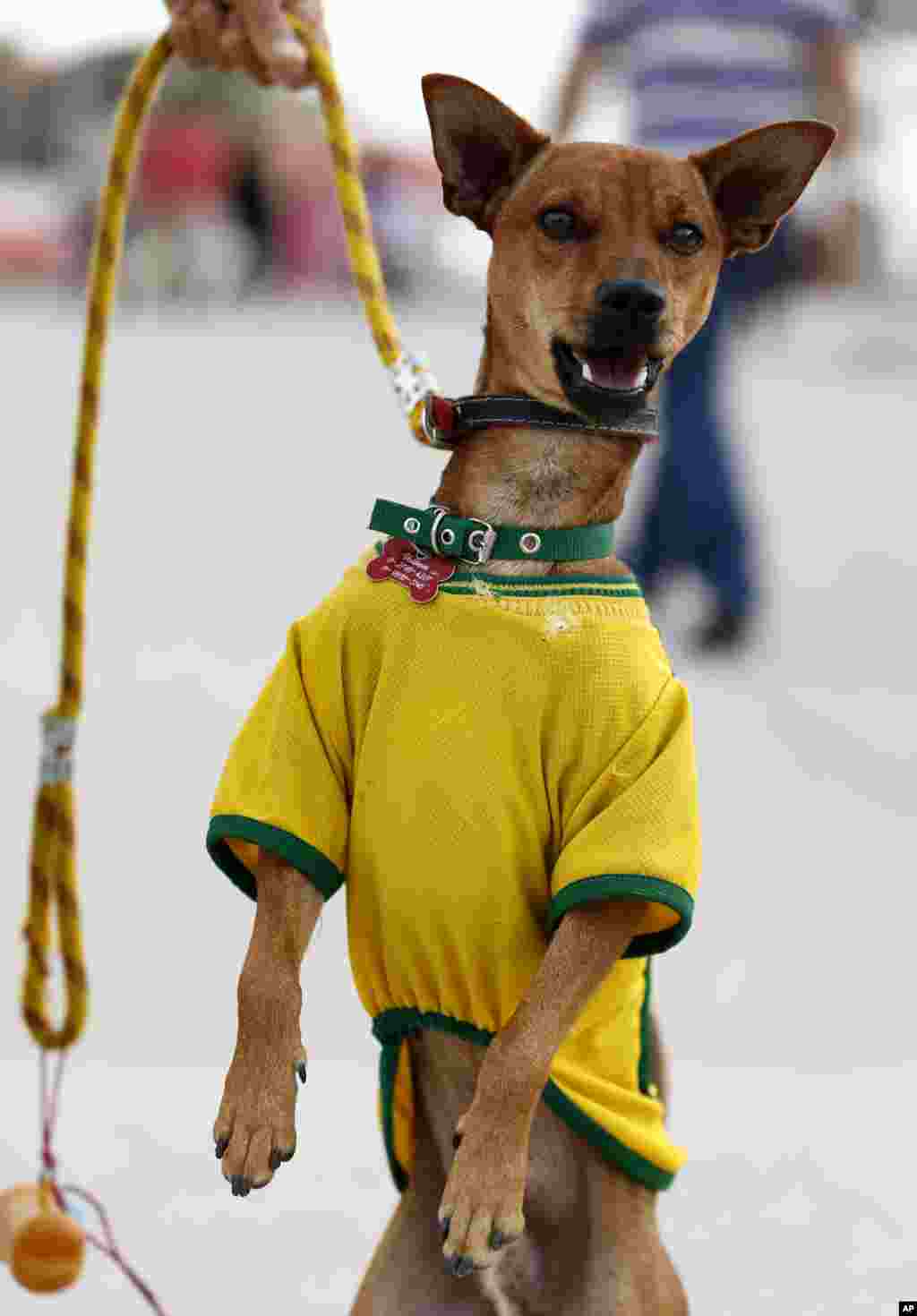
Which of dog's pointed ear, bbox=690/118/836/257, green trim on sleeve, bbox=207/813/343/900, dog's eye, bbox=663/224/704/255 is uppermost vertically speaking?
dog's pointed ear, bbox=690/118/836/257

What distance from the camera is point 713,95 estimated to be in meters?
4.53

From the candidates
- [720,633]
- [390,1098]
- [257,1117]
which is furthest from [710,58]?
[257,1117]

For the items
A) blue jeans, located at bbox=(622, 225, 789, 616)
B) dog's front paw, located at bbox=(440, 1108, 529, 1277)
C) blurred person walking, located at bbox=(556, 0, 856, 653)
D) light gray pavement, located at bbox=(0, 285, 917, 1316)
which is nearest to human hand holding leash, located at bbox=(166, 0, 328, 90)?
dog's front paw, located at bbox=(440, 1108, 529, 1277)

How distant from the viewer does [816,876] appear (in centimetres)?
380

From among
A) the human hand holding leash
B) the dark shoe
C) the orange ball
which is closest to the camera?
the human hand holding leash

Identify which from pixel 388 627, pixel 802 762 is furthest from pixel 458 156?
pixel 802 762

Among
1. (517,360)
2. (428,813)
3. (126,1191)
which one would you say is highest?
(517,360)

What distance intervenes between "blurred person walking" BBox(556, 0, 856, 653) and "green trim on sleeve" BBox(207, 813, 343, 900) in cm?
307

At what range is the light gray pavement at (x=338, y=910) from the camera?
248 centimetres

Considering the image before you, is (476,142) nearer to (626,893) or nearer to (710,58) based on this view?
(626,893)

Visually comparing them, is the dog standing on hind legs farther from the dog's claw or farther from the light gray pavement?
the light gray pavement

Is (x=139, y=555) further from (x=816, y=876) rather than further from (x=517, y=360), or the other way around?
(x=517, y=360)

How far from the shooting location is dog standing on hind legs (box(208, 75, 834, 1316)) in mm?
1412

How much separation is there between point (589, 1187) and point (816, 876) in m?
2.24
